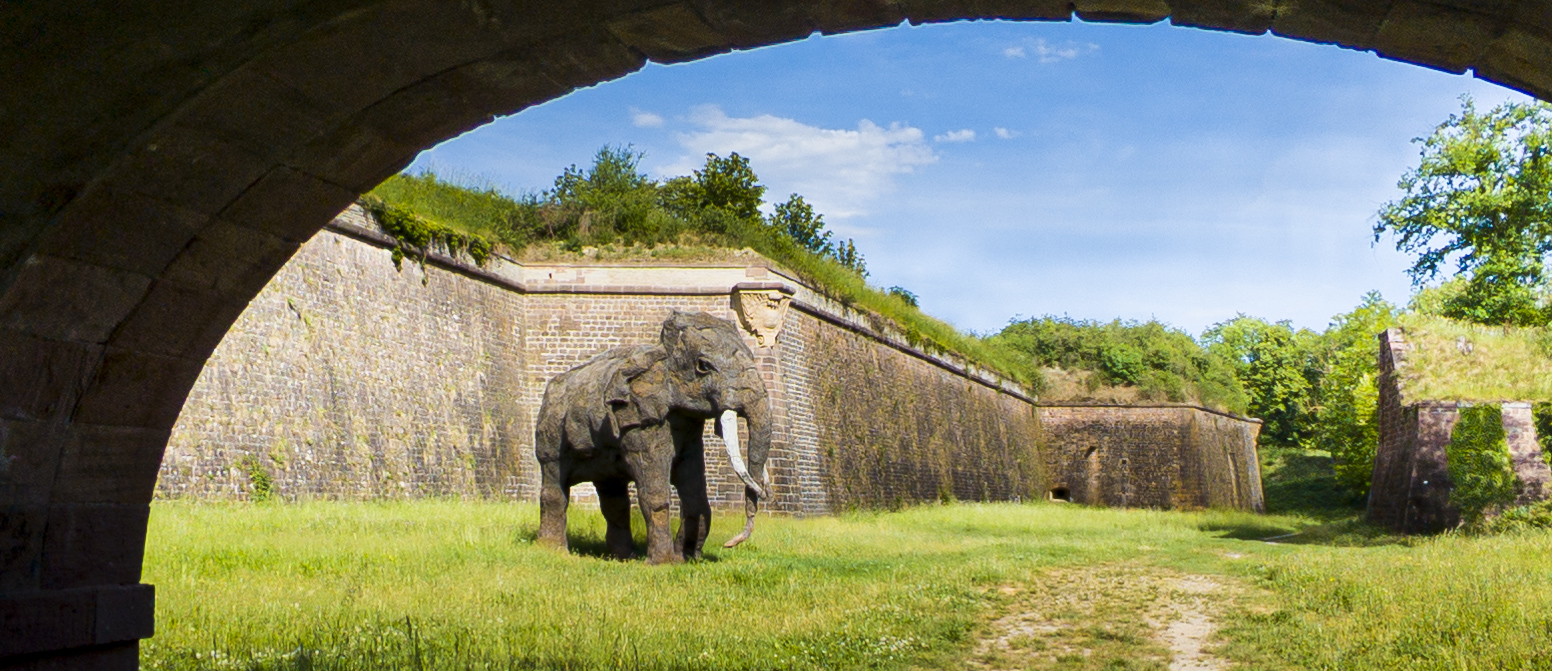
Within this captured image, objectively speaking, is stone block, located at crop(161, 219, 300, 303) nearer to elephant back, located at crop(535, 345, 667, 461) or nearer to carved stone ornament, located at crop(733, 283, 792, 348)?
elephant back, located at crop(535, 345, 667, 461)

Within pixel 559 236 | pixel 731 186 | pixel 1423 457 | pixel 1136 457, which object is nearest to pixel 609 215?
pixel 559 236

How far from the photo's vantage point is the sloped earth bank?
270 inches

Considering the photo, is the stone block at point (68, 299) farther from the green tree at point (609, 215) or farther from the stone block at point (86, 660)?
the green tree at point (609, 215)

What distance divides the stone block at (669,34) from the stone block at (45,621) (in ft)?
8.85

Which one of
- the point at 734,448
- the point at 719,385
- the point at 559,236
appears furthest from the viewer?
the point at 559,236

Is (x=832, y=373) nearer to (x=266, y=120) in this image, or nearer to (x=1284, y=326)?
(x=266, y=120)

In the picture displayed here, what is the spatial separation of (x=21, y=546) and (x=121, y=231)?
1110 millimetres

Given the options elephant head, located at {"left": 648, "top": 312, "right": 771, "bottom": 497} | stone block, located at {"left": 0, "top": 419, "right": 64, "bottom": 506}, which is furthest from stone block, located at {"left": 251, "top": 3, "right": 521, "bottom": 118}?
elephant head, located at {"left": 648, "top": 312, "right": 771, "bottom": 497}

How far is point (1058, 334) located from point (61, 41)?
3920cm

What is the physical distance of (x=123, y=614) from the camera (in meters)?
4.18

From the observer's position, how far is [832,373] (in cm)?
2353

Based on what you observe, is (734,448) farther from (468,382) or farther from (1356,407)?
(1356,407)

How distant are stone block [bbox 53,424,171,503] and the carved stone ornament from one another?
17.0m

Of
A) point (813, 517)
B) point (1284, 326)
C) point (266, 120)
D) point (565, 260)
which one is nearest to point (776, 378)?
point (813, 517)
